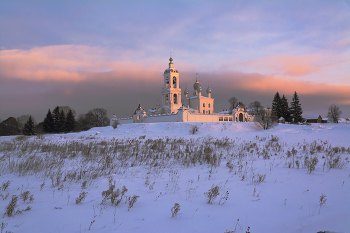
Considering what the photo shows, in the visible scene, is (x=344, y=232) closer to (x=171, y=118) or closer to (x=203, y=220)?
(x=203, y=220)

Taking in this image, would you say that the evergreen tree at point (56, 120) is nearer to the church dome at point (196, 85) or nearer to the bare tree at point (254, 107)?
the church dome at point (196, 85)

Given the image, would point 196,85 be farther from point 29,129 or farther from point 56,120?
point 29,129

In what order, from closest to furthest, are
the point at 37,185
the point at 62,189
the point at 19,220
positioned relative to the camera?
the point at 19,220 < the point at 62,189 < the point at 37,185

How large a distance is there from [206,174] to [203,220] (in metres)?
3.17

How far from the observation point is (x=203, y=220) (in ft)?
10.9

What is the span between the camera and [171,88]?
64312 mm

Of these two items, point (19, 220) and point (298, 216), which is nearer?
point (19, 220)

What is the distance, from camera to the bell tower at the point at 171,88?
64.4 meters

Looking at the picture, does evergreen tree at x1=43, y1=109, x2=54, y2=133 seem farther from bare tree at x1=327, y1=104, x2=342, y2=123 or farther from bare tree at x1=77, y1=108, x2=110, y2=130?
bare tree at x1=327, y1=104, x2=342, y2=123

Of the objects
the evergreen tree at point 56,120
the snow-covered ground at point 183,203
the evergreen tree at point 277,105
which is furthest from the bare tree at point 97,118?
the snow-covered ground at point 183,203

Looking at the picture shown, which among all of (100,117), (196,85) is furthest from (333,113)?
(100,117)

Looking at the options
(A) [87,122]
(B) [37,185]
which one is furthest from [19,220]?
(A) [87,122]

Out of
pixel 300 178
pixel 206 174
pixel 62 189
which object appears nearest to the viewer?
pixel 62 189

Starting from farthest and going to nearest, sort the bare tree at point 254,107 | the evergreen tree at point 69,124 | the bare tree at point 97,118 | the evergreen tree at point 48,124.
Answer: the bare tree at point 97,118 < the bare tree at point 254,107 < the evergreen tree at point 69,124 < the evergreen tree at point 48,124
